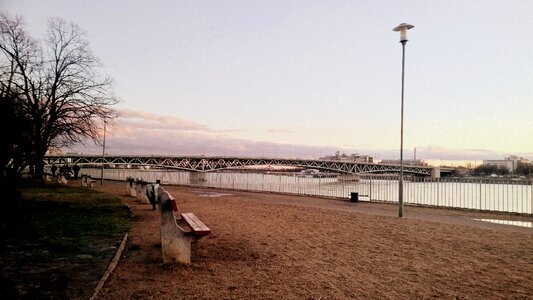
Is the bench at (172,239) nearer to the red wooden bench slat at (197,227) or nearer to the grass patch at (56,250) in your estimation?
the red wooden bench slat at (197,227)

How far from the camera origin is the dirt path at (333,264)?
5.18 metres

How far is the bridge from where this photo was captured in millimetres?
84456

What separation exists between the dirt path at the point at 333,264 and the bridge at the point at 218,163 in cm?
7320

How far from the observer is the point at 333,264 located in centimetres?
668

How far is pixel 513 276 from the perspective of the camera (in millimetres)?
6148

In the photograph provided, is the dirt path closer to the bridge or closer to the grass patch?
the grass patch

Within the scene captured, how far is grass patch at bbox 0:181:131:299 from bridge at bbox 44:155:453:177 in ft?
241

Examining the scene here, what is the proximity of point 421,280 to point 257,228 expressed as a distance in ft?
18.1

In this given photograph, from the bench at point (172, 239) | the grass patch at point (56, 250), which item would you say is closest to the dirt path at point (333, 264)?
the bench at point (172, 239)

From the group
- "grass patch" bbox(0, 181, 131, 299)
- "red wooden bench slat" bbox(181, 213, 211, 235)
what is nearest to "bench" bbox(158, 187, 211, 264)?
"red wooden bench slat" bbox(181, 213, 211, 235)

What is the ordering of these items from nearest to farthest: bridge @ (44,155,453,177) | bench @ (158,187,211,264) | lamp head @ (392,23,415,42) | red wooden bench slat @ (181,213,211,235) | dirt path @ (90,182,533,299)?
dirt path @ (90,182,533,299), red wooden bench slat @ (181,213,211,235), bench @ (158,187,211,264), lamp head @ (392,23,415,42), bridge @ (44,155,453,177)

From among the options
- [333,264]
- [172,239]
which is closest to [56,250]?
[172,239]

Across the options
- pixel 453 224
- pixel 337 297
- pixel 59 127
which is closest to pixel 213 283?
pixel 337 297

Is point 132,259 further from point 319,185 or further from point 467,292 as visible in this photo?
point 319,185
